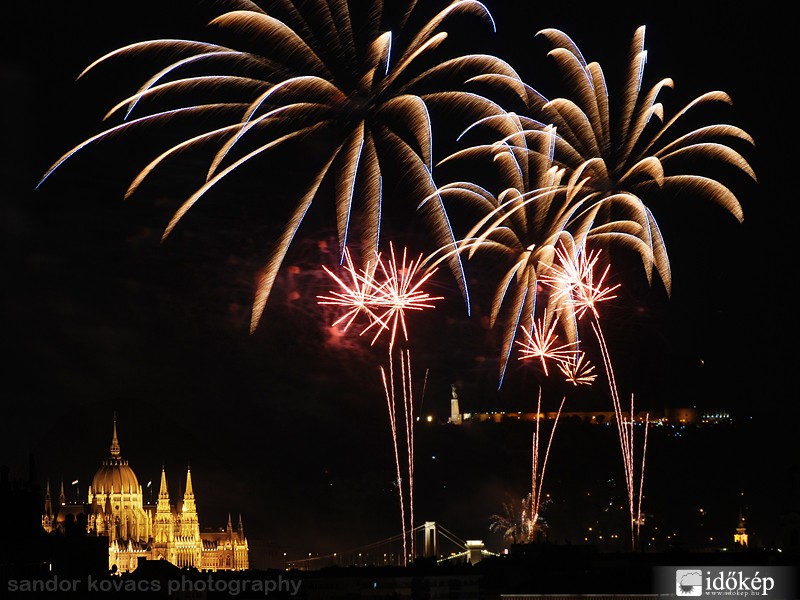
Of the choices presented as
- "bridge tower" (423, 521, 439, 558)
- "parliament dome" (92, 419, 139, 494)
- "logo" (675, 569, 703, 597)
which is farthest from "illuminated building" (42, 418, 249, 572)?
"logo" (675, 569, 703, 597)

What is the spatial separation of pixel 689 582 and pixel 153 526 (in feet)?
449

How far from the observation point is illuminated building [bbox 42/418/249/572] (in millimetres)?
166750

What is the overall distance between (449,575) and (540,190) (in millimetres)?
23689

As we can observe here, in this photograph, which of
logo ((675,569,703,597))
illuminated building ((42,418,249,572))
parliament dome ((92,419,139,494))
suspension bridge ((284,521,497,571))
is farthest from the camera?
parliament dome ((92,419,139,494))

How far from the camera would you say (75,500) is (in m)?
190

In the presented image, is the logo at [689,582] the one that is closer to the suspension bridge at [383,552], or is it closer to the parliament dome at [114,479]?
the suspension bridge at [383,552]

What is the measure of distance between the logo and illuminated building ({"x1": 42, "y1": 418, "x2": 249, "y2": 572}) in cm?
12060

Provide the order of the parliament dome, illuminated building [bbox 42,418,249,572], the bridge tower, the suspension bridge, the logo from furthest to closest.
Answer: the parliament dome
illuminated building [bbox 42,418,249,572]
the suspension bridge
the bridge tower
the logo

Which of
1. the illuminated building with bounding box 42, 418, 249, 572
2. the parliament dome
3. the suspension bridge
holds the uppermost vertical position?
the parliament dome

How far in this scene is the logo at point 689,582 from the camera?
44688 mm

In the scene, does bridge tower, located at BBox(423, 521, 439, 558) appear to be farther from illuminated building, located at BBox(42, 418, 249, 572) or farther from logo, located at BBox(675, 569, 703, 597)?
logo, located at BBox(675, 569, 703, 597)

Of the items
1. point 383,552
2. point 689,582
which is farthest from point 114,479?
point 689,582

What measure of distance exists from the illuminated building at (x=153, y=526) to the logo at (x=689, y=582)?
120595mm

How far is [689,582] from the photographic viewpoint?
45.5m
